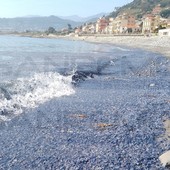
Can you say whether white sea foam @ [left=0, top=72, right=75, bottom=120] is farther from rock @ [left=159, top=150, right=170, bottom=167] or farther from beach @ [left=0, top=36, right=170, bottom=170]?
rock @ [left=159, top=150, right=170, bottom=167]

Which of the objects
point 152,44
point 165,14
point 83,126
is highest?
point 165,14

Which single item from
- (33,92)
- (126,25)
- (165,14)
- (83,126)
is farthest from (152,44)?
(165,14)

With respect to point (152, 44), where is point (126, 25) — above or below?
above

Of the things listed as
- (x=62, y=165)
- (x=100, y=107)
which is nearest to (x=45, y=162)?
(x=62, y=165)

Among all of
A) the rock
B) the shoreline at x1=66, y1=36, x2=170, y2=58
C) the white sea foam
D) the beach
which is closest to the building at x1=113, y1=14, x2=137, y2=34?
the shoreline at x1=66, y1=36, x2=170, y2=58

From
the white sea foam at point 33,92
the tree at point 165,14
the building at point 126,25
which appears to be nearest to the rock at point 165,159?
the white sea foam at point 33,92

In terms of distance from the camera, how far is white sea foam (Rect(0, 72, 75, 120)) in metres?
14.3

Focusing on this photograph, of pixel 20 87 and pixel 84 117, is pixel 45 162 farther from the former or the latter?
pixel 20 87

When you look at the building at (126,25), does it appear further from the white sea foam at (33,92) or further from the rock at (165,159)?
the rock at (165,159)

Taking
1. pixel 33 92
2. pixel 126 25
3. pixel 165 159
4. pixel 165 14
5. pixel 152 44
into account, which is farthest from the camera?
pixel 165 14

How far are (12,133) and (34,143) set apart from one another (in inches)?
48.0

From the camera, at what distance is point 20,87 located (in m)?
19.3

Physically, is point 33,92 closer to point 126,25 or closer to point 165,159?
point 165,159

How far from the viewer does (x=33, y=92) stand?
18.0 meters
